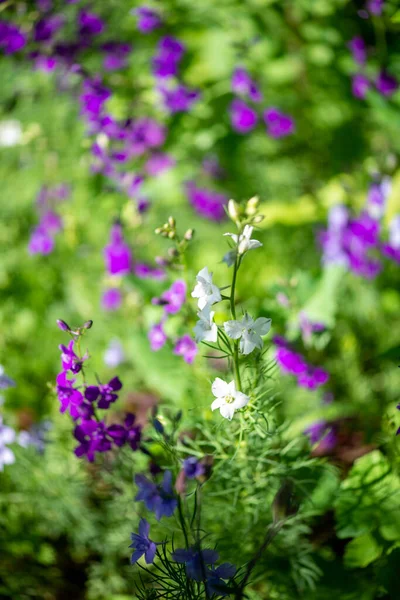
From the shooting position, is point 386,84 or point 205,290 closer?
point 205,290

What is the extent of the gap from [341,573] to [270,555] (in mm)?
204

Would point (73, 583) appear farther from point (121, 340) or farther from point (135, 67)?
point (135, 67)

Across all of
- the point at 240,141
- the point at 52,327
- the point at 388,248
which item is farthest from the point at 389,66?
the point at 52,327

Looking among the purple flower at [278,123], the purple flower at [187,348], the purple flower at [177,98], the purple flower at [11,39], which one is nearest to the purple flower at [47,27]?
the purple flower at [11,39]

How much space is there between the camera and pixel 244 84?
2773 millimetres

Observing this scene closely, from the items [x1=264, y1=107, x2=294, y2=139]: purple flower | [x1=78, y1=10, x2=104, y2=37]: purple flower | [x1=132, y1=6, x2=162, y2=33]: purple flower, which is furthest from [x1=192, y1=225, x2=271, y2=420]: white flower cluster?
[x1=78, y1=10, x2=104, y2=37]: purple flower

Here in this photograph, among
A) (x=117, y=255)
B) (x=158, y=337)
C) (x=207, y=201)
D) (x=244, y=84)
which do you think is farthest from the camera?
(x=207, y=201)

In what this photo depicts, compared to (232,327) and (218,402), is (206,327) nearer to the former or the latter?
(232,327)

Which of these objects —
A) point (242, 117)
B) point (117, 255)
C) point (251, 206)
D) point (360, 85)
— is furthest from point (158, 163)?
point (251, 206)

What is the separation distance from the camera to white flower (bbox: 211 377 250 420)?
1145 mm

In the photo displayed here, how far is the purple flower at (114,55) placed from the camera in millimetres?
2799

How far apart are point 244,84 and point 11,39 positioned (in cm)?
124

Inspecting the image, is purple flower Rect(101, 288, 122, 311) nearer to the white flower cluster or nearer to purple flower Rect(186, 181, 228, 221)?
purple flower Rect(186, 181, 228, 221)

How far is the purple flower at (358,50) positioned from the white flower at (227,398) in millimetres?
2412
